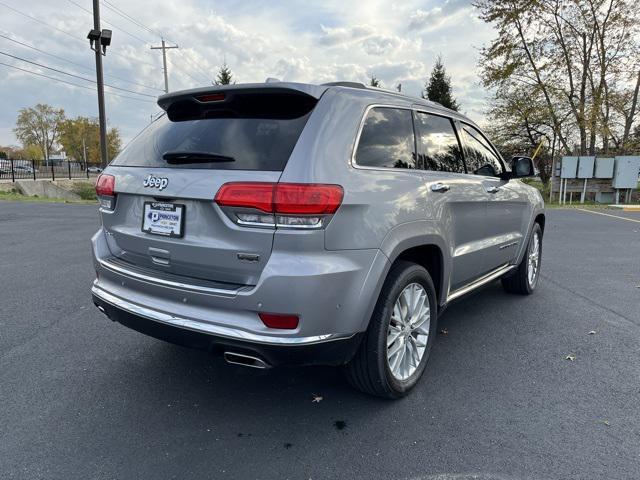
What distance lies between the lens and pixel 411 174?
9.36ft

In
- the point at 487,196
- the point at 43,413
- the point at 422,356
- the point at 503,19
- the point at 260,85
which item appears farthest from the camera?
the point at 503,19

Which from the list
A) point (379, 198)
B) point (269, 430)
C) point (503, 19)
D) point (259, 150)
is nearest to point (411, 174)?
point (379, 198)

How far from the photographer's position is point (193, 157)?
2500 mm

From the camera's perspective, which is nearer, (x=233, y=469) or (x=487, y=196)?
(x=233, y=469)

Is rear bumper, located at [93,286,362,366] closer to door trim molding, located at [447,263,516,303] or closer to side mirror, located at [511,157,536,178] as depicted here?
door trim molding, located at [447,263,516,303]

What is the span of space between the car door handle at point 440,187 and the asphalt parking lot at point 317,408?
4.15 ft

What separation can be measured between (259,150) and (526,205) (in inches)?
134

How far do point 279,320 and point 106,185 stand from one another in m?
1.47

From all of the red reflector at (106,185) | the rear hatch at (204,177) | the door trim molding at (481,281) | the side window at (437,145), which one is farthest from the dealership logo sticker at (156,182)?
the door trim molding at (481,281)

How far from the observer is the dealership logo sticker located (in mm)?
2488

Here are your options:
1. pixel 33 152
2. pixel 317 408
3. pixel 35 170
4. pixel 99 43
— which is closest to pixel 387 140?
pixel 317 408

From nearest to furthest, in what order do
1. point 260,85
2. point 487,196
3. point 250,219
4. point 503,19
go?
point 250,219, point 260,85, point 487,196, point 503,19

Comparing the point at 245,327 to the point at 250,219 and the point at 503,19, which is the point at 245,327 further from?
the point at 503,19

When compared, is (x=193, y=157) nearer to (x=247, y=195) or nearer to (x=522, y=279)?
(x=247, y=195)
